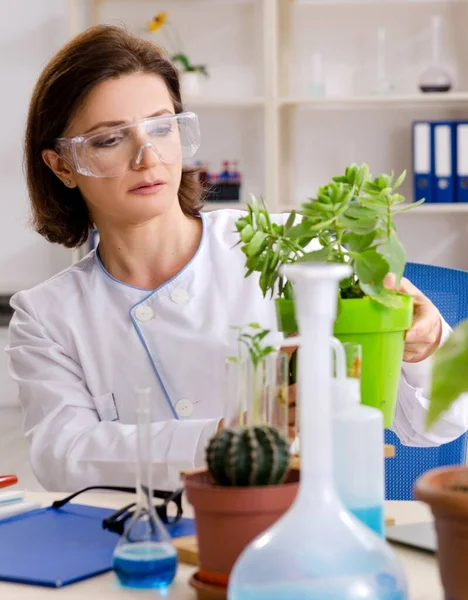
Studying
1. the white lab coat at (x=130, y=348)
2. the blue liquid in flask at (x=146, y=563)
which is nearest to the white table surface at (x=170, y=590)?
the blue liquid in flask at (x=146, y=563)

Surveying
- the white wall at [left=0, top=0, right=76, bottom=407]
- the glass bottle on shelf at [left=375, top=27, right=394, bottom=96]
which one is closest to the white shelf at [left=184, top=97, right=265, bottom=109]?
the glass bottle on shelf at [left=375, top=27, right=394, bottom=96]

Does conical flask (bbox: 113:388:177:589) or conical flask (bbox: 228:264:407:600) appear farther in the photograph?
conical flask (bbox: 113:388:177:589)

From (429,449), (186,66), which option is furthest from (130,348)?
(186,66)

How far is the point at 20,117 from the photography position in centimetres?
470

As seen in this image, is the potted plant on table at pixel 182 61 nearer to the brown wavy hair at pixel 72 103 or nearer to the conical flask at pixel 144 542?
the brown wavy hair at pixel 72 103

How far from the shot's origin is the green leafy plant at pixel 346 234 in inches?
44.6

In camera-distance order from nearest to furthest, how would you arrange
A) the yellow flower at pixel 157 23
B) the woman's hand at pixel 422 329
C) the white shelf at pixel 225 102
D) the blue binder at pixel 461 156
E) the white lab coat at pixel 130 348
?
the woman's hand at pixel 422 329
the white lab coat at pixel 130 348
the blue binder at pixel 461 156
the white shelf at pixel 225 102
the yellow flower at pixel 157 23

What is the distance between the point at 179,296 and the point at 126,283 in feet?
0.39

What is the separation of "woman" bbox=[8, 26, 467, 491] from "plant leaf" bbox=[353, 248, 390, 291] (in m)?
0.52

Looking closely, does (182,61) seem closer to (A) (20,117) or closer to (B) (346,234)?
Result: (A) (20,117)

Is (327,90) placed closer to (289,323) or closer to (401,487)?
(401,487)

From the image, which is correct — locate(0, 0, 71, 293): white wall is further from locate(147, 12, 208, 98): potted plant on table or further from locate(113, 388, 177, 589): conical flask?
locate(113, 388, 177, 589): conical flask

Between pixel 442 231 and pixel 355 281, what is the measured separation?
3.47 metres

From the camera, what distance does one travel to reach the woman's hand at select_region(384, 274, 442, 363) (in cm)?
132
